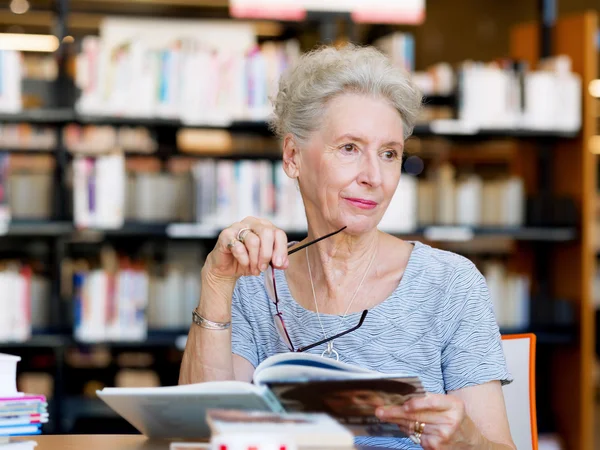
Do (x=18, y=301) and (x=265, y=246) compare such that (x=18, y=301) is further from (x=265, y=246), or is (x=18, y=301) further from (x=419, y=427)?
(x=419, y=427)

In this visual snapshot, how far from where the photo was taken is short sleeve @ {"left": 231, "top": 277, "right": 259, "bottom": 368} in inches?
68.9

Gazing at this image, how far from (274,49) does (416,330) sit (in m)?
2.46

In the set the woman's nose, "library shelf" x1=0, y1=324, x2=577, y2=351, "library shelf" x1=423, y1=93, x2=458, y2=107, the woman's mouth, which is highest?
"library shelf" x1=423, y1=93, x2=458, y2=107

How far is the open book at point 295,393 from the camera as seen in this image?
1055mm

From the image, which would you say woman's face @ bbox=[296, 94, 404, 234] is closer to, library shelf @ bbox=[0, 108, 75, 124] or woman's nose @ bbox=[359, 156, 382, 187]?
woman's nose @ bbox=[359, 156, 382, 187]

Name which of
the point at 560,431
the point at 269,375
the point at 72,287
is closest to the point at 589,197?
the point at 560,431

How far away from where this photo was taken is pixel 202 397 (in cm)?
112

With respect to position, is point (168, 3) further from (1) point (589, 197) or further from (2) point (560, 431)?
(2) point (560, 431)

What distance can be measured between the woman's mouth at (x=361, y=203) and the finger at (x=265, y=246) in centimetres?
27

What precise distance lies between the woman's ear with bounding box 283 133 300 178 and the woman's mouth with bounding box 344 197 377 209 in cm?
16

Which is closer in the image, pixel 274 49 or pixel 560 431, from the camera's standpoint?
pixel 274 49

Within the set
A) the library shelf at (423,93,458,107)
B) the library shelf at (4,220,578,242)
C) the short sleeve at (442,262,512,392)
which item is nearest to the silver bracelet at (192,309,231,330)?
the short sleeve at (442,262,512,392)

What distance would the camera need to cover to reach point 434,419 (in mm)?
1204

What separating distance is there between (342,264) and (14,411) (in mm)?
761
